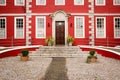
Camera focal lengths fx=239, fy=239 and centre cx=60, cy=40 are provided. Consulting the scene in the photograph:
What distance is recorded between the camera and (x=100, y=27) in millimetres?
22219

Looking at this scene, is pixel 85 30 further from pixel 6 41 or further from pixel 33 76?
pixel 33 76

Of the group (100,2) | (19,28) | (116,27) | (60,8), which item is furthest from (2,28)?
(116,27)

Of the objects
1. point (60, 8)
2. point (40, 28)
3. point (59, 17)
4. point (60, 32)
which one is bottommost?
point (60, 32)

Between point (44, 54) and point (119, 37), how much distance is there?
7.92 meters

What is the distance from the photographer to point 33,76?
9.88m

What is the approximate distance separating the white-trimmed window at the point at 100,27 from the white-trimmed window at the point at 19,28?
6.93 metres

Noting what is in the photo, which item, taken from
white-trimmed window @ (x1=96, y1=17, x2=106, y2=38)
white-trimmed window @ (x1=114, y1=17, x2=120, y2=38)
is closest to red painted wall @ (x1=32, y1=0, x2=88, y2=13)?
white-trimmed window @ (x1=96, y1=17, x2=106, y2=38)

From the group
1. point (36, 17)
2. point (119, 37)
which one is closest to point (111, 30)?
point (119, 37)

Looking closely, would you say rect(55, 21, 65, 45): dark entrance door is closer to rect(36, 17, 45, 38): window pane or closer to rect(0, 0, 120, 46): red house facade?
rect(0, 0, 120, 46): red house facade

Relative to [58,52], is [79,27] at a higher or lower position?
higher

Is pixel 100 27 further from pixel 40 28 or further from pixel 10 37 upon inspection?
pixel 10 37

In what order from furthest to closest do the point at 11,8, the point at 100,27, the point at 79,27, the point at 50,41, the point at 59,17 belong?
1. the point at 11,8
2. the point at 100,27
3. the point at 79,27
4. the point at 59,17
5. the point at 50,41

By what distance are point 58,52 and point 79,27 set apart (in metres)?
4.42

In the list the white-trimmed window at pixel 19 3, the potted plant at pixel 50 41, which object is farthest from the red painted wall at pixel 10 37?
the potted plant at pixel 50 41
